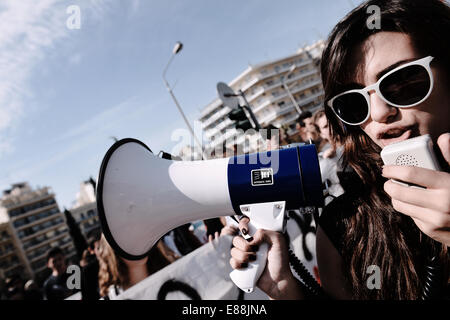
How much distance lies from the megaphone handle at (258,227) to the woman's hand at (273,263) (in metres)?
0.02

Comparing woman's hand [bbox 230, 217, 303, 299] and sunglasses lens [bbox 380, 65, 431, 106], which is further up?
sunglasses lens [bbox 380, 65, 431, 106]

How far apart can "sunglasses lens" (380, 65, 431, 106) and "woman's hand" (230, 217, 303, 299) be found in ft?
2.43

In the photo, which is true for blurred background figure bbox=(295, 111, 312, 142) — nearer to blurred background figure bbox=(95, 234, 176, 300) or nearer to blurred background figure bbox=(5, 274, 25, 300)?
blurred background figure bbox=(95, 234, 176, 300)

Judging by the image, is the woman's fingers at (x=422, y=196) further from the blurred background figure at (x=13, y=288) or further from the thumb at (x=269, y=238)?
the blurred background figure at (x=13, y=288)

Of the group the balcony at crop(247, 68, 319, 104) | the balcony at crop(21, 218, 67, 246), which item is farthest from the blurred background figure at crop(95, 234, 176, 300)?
the balcony at crop(21, 218, 67, 246)

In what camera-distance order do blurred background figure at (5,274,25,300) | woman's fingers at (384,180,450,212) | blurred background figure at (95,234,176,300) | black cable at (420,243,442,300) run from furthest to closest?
blurred background figure at (5,274,25,300) < blurred background figure at (95,234,176,300) < black cable at (420,243,442,300) < woman's fingers at (384,180,450,212)

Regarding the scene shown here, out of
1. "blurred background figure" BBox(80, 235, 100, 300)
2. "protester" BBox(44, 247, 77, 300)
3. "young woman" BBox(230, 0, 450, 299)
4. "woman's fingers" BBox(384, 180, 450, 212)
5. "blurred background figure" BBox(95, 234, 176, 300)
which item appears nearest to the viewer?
"woman's fingers" BBox(384, 180, 450, 212)

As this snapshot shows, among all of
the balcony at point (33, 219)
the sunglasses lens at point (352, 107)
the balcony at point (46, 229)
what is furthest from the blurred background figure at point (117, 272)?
the balcony at point (33, 219)

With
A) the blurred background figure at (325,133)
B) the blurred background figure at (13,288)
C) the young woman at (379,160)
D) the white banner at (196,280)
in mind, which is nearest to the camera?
the young woman at (379,160)

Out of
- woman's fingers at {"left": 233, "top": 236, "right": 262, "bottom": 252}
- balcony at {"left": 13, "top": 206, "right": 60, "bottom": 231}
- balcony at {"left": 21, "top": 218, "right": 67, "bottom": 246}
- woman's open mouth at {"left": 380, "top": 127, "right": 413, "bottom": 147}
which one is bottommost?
woman's fingers at {"left": 233, "top": 236, "right": 262, "bottom": 252}

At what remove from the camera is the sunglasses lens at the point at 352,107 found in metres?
1.05

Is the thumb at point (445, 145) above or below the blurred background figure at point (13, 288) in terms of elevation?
above

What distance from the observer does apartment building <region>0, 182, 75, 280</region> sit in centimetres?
4969
